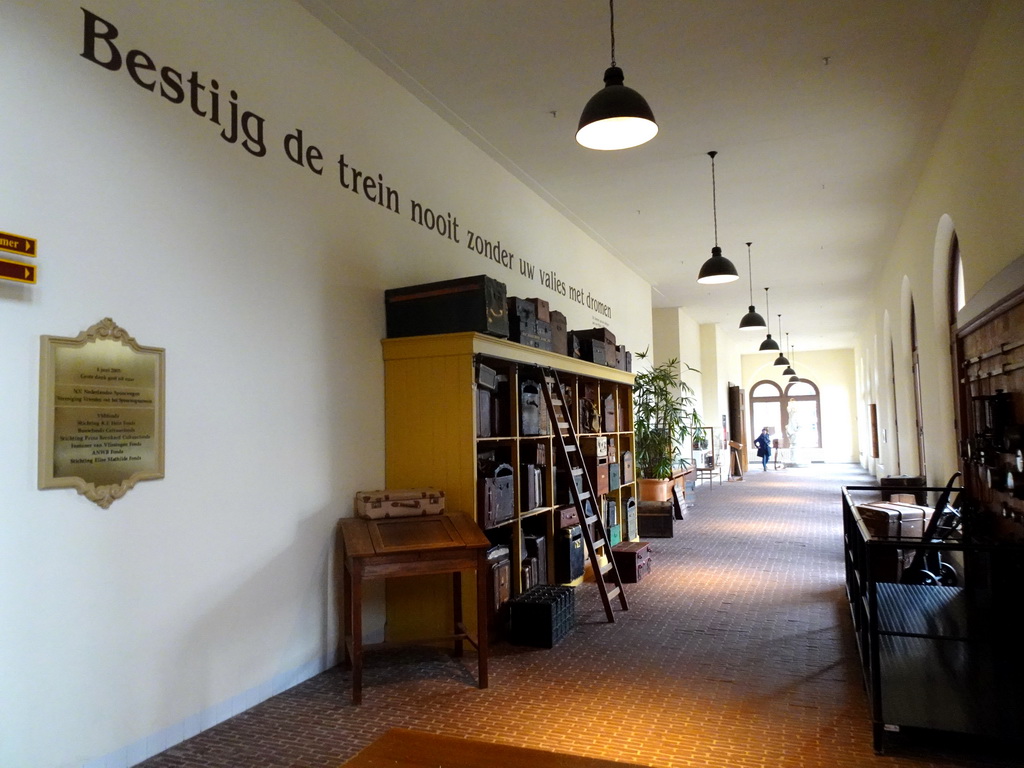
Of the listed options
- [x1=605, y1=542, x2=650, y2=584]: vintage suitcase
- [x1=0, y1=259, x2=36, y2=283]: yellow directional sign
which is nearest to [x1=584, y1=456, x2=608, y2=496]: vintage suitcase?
[x1=605, y1=542, x2=650, y2=584]: vintage suitcase

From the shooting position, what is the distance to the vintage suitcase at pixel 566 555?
6352mm

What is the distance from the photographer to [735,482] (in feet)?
61.4

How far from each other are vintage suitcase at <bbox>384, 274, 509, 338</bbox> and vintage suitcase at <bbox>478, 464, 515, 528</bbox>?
3.41ft

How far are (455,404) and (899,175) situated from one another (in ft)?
20.3

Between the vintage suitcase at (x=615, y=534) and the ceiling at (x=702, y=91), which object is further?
the vintage suitcase at (x=615, y=534)

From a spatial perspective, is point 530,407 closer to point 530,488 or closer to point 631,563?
point 530,488

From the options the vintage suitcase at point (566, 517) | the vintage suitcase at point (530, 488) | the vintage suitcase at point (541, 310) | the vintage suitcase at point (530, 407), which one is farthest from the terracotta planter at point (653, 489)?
the vintage suitcase at point (541, 310)

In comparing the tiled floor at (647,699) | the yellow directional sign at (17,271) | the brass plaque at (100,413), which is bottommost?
the tiled floor at (647,699)

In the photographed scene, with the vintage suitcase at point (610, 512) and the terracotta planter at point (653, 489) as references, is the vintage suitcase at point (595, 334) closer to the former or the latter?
the vintage suitcase at point (610, 512)

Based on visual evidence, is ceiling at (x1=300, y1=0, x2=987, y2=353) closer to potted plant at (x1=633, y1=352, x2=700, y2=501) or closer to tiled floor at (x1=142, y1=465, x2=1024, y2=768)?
potted plant at (x1=633, y1=352, x2=700, y2=501)

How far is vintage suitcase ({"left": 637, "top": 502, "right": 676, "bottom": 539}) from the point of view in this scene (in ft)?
31.0

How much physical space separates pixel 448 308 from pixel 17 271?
2634mm

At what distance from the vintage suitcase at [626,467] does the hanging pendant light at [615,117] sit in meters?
4.63

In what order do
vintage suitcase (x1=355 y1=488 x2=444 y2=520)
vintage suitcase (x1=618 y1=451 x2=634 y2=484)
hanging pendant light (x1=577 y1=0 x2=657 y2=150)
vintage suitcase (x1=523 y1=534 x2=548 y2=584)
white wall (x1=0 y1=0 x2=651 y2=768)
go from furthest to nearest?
vintage suitcase (x1=618 y1=451 x2=634 y2=484)
vintage suitcase (x1=523 y1=534 x2=548 y2=584)
vintage suitcase (x1=355 y1=488 x2=444 y2=520)
hanging pendant light (x1=577 y1=0 x2=657 y2=150)
white wall (x1=0 y1=0 x2=651 y2=768)
